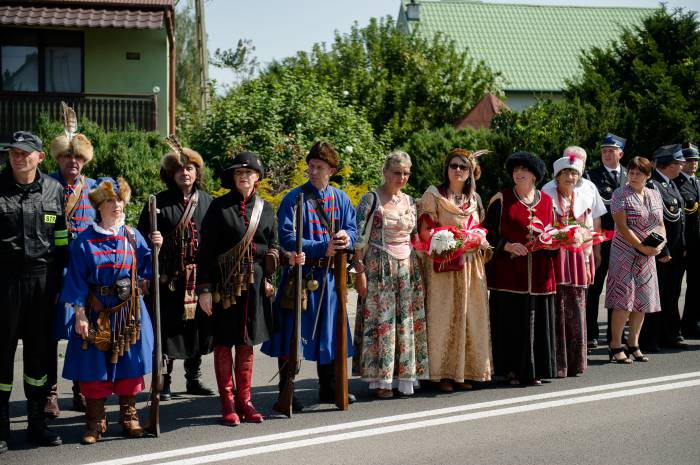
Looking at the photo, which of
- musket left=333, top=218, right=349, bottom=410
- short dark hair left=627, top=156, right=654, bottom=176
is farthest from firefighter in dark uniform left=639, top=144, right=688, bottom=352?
musket left=333, top=218, right=349, bottom=410

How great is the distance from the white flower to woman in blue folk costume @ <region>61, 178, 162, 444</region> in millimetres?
2466

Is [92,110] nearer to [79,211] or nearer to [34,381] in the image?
[79,211]

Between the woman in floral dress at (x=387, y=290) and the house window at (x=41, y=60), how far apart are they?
53.5ft

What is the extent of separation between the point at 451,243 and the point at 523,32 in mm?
43105

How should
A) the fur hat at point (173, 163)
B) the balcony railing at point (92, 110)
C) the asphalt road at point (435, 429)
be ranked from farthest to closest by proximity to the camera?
the balcony railing at point (92, 110) < the fur hat at point (173, 163) < the asphalt road at point (435, 429)

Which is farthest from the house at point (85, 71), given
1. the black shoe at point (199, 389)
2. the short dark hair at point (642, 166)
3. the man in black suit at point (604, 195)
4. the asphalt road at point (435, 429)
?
the short dark hair at point (642, 166)

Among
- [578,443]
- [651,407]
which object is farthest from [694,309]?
[578,443]

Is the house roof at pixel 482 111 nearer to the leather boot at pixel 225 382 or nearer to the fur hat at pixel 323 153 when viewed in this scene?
the fur hat at pixel 323 153

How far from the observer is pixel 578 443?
6.48 m

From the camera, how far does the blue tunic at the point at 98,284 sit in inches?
256

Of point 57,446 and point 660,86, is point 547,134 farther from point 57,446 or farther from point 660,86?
point 57,446

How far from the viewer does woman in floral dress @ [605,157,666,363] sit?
9477 mm

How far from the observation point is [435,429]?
22.5ft

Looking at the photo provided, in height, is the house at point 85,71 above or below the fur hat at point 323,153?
above
